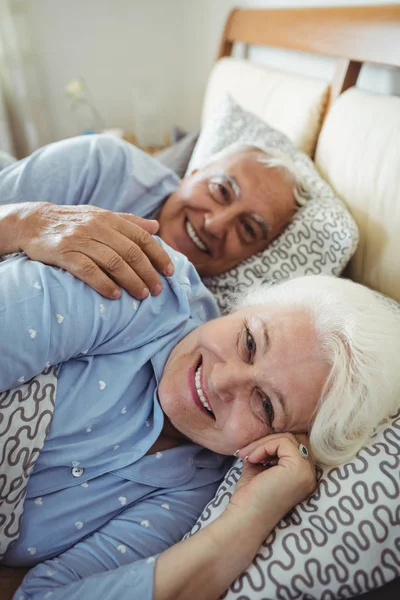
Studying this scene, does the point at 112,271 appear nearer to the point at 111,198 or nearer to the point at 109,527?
the point at 109,527

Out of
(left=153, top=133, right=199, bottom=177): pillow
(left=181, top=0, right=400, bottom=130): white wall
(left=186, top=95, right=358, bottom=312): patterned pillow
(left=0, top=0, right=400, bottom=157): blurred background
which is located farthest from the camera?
(left=0, top=0, right=400, bottom=157): blurred background

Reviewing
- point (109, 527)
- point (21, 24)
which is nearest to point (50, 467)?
point (109, 527)

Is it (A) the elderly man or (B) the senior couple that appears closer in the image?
(B) the senior couple

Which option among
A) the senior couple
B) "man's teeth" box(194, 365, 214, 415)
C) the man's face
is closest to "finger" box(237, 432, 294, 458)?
the senior couple

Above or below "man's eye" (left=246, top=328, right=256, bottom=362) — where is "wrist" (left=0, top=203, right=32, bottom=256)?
above

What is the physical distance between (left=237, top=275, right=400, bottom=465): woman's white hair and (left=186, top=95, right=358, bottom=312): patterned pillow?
0.46 meters

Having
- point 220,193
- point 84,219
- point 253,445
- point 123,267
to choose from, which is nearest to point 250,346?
point 253,445

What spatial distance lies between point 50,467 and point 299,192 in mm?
1163

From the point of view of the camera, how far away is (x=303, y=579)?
0.74 meters

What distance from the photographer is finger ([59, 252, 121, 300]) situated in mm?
886

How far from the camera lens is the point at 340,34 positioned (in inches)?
64.1

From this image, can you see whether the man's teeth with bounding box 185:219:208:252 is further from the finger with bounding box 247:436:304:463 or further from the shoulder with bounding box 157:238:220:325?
the finger with bounding box 247:436:304:463

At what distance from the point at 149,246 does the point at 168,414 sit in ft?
1.26

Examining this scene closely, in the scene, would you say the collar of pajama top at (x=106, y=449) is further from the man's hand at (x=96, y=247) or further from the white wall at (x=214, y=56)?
the white wall at (x=214, y=56)
